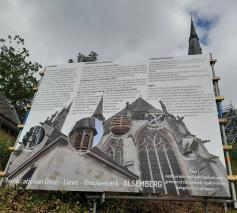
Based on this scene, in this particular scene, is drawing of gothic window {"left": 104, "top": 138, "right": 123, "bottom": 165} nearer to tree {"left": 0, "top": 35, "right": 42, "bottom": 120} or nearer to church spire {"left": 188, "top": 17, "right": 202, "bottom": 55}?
tree {"left": 0, "top": 35, "right": 42, "bottom": 120}

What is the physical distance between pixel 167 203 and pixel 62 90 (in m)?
4.35

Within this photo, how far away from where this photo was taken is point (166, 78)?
7.79 meters

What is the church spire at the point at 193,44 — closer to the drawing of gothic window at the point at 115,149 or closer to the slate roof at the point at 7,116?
the slate roof at the point at 7,116

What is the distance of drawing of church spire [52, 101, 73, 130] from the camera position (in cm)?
764

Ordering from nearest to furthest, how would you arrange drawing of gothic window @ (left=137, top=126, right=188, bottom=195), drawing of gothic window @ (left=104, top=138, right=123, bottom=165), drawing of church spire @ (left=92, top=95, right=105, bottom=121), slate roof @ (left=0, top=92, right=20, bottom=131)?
drawing of gothic window @ (left=137, top=126, right=188, bottom=195)
drawing of gothic window @ (left=104, top=138, right=123, bottom=165)
drawing of church spire @ (left=92, top=95, right=105, bottom=121)
slate roof @ (left=0, top=92, right=20, bottom=131)

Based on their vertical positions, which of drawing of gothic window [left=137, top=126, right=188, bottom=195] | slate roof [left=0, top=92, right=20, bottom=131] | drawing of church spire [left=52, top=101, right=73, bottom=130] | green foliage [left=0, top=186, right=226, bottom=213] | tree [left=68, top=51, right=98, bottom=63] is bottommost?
green foliage [left=0, top=186, right=226, bottom=213]

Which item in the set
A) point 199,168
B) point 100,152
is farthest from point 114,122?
point 199,168

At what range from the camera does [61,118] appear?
7.75 metres

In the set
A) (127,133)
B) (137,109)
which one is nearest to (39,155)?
(127,133)

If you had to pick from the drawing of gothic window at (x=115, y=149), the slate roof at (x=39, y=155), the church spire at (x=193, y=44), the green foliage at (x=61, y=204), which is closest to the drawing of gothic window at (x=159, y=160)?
the drawing of gothic window at (x=115, y=149)

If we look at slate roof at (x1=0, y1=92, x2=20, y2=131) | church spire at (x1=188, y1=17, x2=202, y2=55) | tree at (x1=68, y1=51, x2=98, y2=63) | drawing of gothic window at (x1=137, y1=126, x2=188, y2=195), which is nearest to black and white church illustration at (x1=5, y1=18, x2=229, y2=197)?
drawing of gothic window at (x1=137, y1=126, x2=188, y2=195)

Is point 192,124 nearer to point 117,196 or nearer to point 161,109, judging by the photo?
point 161,109

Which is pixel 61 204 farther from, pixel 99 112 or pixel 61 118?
pixel 99 112

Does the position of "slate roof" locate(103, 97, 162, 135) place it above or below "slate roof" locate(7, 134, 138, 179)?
above
